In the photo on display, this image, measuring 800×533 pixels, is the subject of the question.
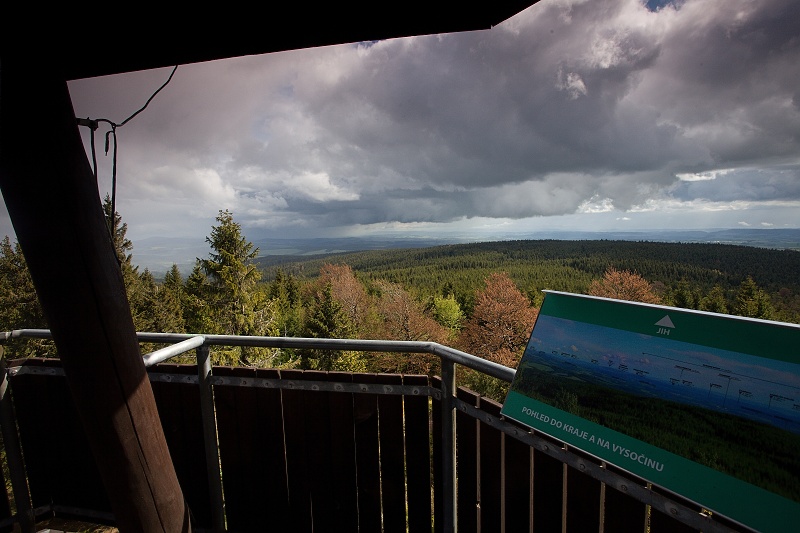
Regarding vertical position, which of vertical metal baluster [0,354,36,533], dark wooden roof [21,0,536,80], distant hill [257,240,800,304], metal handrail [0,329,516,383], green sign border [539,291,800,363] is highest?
dark wooden roof [21,0,536,80]

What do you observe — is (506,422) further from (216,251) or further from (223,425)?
(216,251)

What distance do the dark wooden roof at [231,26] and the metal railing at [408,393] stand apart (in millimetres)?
1310

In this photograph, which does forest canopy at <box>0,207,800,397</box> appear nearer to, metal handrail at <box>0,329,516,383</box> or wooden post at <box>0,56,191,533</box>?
metal handrail at <box>0,329,516,383</box>

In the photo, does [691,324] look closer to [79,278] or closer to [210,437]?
[79,278]

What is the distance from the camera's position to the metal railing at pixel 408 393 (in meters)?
1.26

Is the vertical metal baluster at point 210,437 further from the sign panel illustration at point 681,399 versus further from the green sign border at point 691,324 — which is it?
the green sign border at point 691,324

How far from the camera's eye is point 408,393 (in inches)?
83.0

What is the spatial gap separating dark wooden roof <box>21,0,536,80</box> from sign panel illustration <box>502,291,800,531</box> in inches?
44.1

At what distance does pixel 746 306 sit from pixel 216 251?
43866 millimetres

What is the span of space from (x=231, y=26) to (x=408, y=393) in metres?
1.79

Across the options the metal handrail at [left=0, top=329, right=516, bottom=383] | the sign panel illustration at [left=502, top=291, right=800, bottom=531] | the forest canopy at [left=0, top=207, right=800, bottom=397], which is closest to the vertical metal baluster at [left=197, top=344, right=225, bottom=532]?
the metal handrail at [left=0, top=329, right=516, bottom=383]

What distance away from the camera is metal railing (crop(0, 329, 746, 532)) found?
126 centimetres

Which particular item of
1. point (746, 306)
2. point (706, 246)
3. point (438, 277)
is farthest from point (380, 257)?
point (746, 306)

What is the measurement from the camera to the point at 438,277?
8994cm
